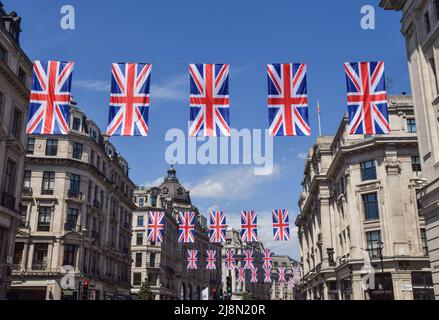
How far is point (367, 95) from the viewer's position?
19.4 m

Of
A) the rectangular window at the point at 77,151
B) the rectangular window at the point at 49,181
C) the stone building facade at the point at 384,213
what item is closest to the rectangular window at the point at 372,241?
the stone building facade at the point at 384,213

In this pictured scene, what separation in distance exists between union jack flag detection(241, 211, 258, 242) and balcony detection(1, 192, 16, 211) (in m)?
20.1

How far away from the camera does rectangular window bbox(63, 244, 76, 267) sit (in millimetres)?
48812

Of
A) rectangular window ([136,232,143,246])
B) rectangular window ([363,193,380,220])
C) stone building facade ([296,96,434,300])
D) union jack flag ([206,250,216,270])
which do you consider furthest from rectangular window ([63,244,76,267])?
rectangular window ([136,232,143,246])

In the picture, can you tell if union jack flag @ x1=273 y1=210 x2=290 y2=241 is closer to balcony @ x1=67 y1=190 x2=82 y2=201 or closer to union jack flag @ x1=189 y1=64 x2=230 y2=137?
balcony @ x1=67 y1=190 x2=82 y2=201

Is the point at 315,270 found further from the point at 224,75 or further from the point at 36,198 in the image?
the point at 224,75

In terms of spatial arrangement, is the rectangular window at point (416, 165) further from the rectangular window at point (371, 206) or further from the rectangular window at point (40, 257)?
the rectangular window at point (40, 257)

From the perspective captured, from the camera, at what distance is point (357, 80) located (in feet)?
63.9

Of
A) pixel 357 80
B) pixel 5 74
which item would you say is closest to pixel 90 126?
pixel 5 74

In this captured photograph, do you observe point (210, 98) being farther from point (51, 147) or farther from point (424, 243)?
point (51, 147)

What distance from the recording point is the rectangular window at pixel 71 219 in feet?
164

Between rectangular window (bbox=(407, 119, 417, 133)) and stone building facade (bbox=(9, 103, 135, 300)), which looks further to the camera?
stone building facade (bbox=(9, 103, 135, 300))

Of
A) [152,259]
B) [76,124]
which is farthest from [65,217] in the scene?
[152,259]
